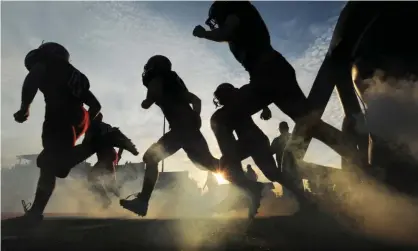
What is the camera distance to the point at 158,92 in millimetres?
4930

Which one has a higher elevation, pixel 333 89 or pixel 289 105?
pixel 333 89

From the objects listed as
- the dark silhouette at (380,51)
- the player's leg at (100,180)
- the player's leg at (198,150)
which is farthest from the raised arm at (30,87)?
the dark silhouette at (380,51)

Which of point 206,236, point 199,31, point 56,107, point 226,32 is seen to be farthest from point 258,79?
point 56,107

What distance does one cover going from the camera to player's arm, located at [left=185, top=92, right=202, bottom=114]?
17.2 ft

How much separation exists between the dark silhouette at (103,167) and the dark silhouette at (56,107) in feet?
1.24

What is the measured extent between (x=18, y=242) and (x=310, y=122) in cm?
305

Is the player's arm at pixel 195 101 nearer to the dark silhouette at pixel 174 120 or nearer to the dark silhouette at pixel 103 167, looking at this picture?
the dark silhouette at pixel 174 120

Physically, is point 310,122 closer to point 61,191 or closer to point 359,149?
point 359,149

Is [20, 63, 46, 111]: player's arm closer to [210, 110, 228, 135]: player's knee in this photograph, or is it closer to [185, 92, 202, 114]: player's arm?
[185, 92, 202, 114]: player's arm

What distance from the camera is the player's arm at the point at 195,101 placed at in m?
5.24

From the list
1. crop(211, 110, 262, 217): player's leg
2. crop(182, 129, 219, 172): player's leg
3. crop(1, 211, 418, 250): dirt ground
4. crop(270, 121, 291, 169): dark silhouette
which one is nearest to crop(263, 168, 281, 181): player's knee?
crop(211, 110, 262, 217): player's leg

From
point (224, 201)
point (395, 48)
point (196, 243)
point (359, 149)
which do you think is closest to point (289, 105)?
point (359, 149)

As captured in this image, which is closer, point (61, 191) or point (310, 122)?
point (310, 122)

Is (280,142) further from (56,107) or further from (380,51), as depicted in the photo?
(56,107)
